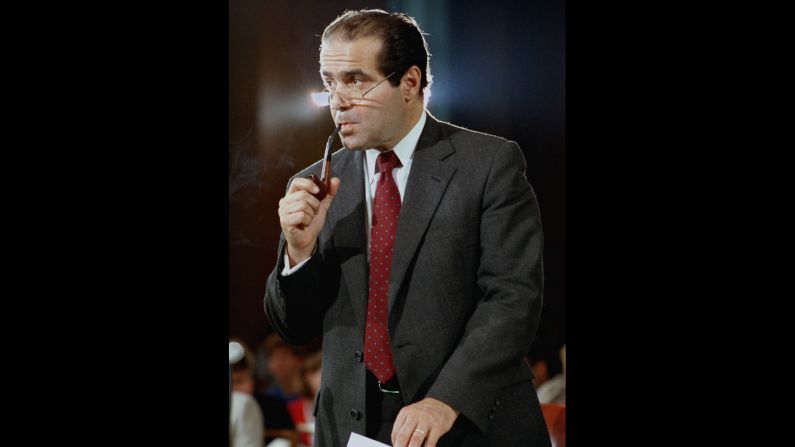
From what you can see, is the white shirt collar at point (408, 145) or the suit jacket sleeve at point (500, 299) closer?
the suit jacket sleeve at point (500, 299)

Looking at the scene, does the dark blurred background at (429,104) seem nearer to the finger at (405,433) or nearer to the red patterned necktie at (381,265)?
the red patterned necktie at (381,265)

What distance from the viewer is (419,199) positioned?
2471 millimetres

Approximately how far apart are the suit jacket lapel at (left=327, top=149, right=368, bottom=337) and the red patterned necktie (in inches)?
1.0

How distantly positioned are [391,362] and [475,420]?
0.99 ft

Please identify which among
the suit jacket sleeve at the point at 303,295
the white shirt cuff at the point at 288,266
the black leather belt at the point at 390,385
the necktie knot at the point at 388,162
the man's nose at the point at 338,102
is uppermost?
the man's nose at the point at 338,102

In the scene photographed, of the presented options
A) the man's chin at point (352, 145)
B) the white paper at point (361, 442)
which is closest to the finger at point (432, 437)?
the white paper at point (361, 442)

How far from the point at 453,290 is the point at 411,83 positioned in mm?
642

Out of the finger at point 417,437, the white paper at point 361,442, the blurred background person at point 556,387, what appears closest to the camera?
the finger at point 417,437

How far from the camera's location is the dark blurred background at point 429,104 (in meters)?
2.68

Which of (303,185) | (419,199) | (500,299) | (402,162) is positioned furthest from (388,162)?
(500,299)

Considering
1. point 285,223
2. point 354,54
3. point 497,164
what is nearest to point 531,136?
point 497,164

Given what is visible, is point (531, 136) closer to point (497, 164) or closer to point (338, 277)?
point (497, 164)

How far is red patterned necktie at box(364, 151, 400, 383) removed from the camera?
2457 mm

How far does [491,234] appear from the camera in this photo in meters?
2.41
